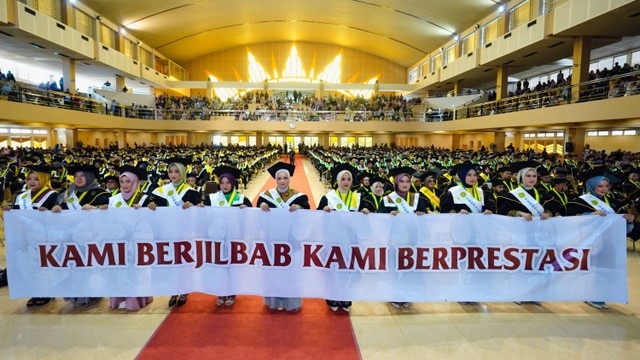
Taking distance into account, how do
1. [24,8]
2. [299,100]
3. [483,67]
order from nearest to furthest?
[24,8] < [483,67] < [299,100]

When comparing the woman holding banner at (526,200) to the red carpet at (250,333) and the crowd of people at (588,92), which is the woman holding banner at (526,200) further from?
the crowd of people at (588,92)

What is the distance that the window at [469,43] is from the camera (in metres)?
28.9

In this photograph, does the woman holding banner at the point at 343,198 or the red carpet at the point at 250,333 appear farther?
the woman holding banner at the point at 343,198

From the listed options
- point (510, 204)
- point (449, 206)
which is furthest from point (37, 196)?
point (510, 204)

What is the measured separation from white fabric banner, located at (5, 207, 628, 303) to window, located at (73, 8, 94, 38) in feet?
83.1

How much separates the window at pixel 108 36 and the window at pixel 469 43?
91.6ft

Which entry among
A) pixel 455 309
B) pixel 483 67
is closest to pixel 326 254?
pixel 455 309

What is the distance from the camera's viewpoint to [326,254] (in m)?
A: 4.05

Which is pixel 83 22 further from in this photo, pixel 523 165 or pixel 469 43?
pixel 523 165

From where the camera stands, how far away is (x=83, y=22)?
2481 cm

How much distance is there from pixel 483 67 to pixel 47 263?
27411mm

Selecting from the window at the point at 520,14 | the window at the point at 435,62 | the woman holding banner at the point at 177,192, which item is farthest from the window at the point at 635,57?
the woman holding banner at the point at 177,192

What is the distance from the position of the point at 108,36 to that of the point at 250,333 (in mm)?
31875

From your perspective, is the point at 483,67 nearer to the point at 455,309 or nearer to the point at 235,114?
the point at 235,114
